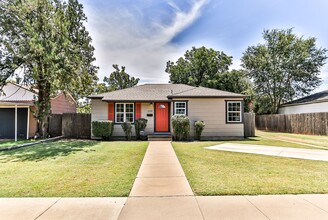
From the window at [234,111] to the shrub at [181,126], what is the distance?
3189 mm

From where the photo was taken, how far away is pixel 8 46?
11.5m

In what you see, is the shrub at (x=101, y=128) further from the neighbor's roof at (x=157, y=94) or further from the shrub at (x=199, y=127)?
the shrub at (x=199, y=127)

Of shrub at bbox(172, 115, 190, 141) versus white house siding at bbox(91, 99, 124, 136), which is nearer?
shrub at bbox(172, 115, 190, 141)

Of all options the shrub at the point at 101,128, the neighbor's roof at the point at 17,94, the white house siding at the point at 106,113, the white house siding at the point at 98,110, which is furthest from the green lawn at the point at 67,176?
the neighbor's roof at the point at 17,94

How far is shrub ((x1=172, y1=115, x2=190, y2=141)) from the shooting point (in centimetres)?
→ 1285

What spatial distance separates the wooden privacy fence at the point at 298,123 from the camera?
16.1 meters

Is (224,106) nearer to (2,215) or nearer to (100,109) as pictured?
(100,109)

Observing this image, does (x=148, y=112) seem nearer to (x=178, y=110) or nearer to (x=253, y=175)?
(x=178, y=110)

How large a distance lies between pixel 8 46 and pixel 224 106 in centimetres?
1374

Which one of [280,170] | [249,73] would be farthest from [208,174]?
[249,73]

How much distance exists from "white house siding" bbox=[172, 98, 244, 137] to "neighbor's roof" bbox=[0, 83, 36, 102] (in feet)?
41.0

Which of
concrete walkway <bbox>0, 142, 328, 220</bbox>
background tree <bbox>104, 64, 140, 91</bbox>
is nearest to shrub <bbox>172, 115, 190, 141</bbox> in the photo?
concrete walkway <bbox>0, 142, 328, 220</bbox>

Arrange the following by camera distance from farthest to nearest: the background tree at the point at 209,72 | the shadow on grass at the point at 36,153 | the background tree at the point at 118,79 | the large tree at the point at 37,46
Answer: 1. the background tree at the point at 118,79
2. the background tree at the point at 209,72
3. the large tree at the point at 37,46
4. the shadow on grass at the point at 36,153

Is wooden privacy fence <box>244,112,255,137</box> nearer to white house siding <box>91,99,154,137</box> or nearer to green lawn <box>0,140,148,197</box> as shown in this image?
white house siding <box>91,99,154,137</box>
